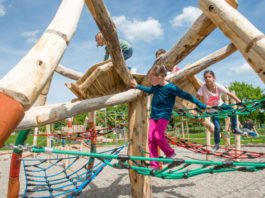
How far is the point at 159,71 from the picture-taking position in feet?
10.7

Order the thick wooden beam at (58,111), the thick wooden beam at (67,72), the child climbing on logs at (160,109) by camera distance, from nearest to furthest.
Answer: the thick wooden beam at (58,111)
the child climbing on logs at (160,109)
the thick wooden beam at (67,72)

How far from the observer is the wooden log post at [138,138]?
12.0ft

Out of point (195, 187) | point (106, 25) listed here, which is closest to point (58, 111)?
point (106, 25)

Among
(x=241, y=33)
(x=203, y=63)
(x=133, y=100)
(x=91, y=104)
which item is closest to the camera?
(x=241, y=33)

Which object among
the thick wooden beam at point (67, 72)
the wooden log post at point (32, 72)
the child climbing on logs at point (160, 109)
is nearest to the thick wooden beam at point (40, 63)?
the wooden log post at point (32, 72)

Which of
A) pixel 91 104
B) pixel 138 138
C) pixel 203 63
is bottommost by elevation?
pixel 138 138

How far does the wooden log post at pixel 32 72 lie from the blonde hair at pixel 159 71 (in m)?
1.93

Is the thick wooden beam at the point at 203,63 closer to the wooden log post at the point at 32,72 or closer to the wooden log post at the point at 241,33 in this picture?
the wooden log post at the point at 241,33

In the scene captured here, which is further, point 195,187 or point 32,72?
point 195,187

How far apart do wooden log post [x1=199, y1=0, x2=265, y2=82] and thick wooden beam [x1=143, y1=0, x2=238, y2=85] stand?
265 millimetres

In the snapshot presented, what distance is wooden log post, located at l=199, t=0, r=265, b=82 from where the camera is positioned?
5.63 feet

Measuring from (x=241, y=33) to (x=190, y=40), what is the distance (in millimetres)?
927

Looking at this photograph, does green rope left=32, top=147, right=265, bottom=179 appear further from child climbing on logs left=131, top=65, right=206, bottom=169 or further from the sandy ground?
the sandy ground

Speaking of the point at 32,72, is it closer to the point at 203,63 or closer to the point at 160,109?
the point at 160,109
